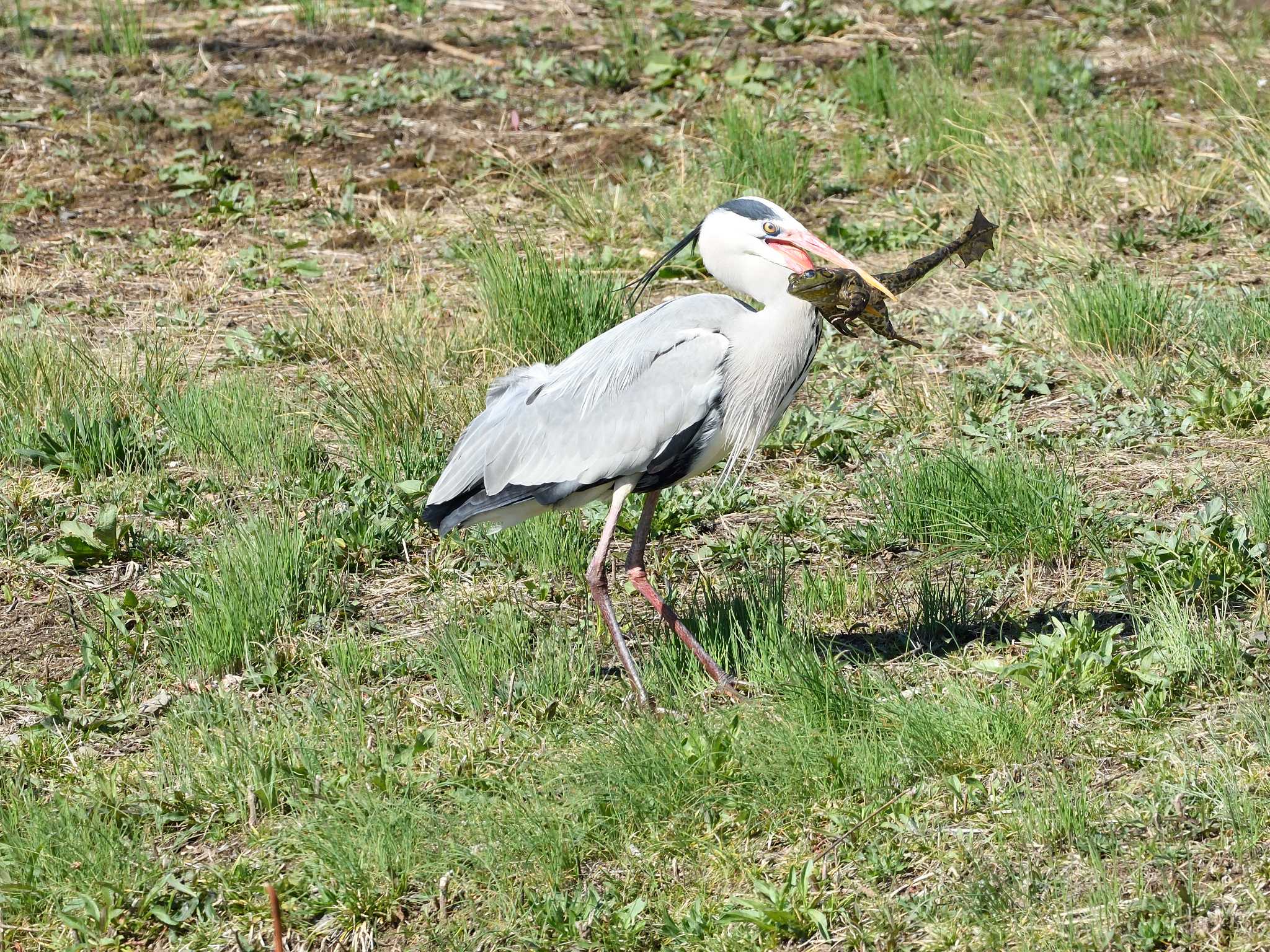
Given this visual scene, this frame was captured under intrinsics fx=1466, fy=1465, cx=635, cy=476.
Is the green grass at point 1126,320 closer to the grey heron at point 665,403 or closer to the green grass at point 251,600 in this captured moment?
the grey heron at point 665,403

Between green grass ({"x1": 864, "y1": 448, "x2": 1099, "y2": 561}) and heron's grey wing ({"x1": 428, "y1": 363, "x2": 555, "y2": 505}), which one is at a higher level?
heron's grey wing ({"x1": 428, "y1": 363, "x2": 555, "y2": 505})

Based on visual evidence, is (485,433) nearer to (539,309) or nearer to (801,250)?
(801,250)

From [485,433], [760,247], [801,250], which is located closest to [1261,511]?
[801,250]

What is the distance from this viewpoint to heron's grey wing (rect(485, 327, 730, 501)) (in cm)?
445

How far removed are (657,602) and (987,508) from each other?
115 centimetres

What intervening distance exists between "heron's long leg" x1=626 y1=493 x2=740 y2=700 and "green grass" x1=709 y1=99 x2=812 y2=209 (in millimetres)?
3213

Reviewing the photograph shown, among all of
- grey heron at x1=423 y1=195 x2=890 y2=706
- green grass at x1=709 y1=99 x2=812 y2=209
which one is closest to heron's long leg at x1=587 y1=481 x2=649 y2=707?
grey heron at x1=423 y1=195 x2=890 y2=706

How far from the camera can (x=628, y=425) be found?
447cm

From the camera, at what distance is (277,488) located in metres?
5.40

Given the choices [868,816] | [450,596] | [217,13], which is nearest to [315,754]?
[450,596]

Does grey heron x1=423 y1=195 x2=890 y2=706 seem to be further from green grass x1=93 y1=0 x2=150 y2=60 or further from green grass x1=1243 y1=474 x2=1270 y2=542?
green grass x1=93 y1=0 x2=150 y2=60

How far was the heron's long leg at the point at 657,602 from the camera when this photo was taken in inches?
166

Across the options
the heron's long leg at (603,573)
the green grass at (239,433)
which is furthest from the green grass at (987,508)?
the green grass at (239,433)

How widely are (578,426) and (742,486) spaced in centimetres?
120
